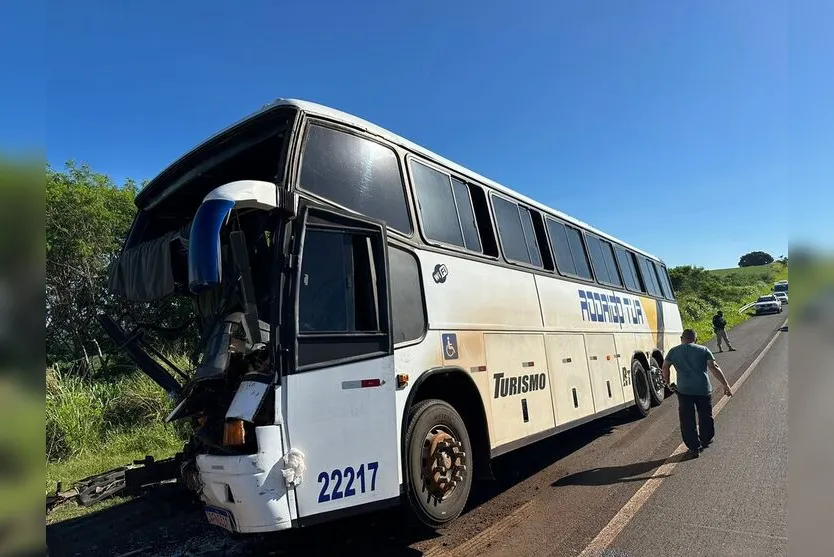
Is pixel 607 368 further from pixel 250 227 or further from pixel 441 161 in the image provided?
pixel 250 227

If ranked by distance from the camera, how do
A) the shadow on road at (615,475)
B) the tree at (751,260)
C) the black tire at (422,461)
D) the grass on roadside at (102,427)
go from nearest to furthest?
the black tire at (422,461)
the shadow on road at (615,475)
the grass on roadside at (102,427)
the tree at (751,260)

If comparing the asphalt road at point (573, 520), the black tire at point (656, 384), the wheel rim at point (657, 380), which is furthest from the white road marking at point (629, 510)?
the wheel rim at point (657, 380)

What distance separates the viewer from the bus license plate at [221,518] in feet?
11.5

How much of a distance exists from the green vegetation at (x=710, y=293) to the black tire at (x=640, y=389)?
2017 cm

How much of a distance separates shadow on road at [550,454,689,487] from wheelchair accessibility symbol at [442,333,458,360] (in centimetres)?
247

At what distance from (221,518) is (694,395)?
6.60 m

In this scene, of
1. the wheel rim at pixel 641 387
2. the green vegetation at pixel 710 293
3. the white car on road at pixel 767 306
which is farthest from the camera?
the white car on road at pixel 767 306

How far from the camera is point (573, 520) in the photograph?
15.7ft

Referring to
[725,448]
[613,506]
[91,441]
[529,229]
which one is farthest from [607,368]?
[91,441]

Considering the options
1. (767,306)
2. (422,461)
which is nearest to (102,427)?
(422,461)

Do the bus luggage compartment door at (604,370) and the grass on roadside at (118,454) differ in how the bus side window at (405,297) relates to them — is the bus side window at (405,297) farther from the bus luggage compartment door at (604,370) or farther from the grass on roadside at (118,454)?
the grass on roadside at (118,454)

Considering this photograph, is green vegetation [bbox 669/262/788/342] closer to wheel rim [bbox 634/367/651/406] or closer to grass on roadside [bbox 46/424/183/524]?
wheel rim [bbox 634/367/651/406]

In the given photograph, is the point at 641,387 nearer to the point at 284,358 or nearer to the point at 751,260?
the point at 284,358

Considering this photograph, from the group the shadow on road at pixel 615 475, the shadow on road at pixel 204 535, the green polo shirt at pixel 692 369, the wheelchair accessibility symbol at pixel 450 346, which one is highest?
the wheelchair accessibility symbol at pixel 450 346
